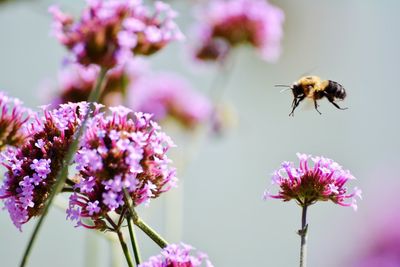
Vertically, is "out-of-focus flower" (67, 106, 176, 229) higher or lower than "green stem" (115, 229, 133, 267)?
higher

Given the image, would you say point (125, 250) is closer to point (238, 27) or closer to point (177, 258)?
point (177, 258)

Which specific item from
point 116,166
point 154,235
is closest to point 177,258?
point 154,235

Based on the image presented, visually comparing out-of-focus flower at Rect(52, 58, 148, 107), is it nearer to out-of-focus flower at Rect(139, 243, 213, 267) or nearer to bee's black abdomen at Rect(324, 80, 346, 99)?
bee's black abdomen at Rect(324, 80, 346, 99)

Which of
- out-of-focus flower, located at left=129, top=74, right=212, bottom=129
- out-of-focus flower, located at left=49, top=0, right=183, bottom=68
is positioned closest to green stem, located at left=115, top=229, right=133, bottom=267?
out-of-focus flower, located at left=49, top=0, right=183, bottom=68

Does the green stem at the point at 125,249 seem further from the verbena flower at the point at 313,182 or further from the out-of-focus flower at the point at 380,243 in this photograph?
the out-of-focus flower at the point at 380,243

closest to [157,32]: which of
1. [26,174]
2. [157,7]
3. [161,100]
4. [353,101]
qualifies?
[157,7]

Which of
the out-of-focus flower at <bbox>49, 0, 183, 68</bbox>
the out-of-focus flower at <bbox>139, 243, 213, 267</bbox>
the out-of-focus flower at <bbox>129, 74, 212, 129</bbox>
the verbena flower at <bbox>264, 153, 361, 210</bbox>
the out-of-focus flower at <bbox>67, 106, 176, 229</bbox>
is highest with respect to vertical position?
the out-of-focus flower at <bbox>129, 74, 212, 129</bbox>

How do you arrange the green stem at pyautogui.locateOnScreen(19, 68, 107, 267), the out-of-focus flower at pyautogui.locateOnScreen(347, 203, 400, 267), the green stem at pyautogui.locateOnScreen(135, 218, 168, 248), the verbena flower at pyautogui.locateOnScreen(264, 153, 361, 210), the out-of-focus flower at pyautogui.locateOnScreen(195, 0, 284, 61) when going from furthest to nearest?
the out-of-focus flower at pyautogui.locateOnScreen(195, 0, 284, 61) → the out-of-focus flower at pyautogui.locateOnScreen(347, 203, 400, 267) → the verbena flower at pyautogui.locateOnScreen(264, 153, 361, 210) → the green stem at pyautogui.locateOnScreen(135, 218, 168, 248) → the green stem at pyautogui.locateOnScreen(19, 68, 107, 267)

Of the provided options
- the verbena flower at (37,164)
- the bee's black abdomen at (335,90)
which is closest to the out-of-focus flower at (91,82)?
the bee's black abdomen at (335,90)
